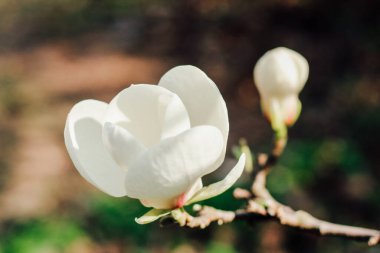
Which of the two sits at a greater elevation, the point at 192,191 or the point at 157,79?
the point at 192,191

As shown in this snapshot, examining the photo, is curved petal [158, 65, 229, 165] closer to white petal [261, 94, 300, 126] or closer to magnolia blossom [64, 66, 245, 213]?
magnolia blossom [64, 66, 245, 213]

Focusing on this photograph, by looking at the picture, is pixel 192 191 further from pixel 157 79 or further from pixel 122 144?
pixel 157 79

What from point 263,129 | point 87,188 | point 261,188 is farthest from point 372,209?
point 261,188

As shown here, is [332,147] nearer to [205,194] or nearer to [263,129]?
[263,129]

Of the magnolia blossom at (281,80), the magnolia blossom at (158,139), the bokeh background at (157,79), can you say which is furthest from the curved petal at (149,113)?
the bokeh background at (157,79)

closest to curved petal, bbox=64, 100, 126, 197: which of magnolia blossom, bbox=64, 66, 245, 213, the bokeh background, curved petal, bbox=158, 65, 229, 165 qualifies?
magnolia blossom, bbox=64, 66, 245, 213

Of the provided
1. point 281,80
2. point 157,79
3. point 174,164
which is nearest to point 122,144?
point 174,164

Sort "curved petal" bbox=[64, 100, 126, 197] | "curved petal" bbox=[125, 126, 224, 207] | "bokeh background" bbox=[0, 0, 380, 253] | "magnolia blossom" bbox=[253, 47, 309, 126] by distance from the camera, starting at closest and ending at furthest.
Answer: "curved petal" bbox=[125, 126, 224, 207]
"curved petal" bbox=[64, 100, 126, 197]
"magnolia blossom" bbox=[253, 47, 309, 126]
"bokeh background" bbox=[0, 0, 380, 253]
